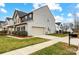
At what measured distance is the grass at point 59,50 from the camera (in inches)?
125

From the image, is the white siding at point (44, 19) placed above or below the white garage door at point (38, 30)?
above

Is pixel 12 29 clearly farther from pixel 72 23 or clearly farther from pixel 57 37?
pixel 72 23

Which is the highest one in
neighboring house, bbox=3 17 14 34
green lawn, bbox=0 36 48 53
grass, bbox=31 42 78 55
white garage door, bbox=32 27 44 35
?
neighboring house, bbox=3 17 14 34

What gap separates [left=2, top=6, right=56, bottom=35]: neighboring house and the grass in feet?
1.00

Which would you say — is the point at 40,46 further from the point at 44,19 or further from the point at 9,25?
the point at 9,25

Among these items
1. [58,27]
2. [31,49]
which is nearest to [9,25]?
[31,49]

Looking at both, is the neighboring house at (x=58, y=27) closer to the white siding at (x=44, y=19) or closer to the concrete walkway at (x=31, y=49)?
→ the white siding at (x=44, y=19)

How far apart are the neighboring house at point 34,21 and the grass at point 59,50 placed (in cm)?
31

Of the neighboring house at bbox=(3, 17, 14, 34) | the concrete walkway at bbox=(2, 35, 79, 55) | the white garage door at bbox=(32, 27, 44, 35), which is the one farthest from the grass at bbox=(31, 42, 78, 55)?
the neighboring house at bbox=(3, 17, 14, 34)

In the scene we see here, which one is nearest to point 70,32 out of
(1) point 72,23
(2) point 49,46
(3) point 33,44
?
(1) point 72,23

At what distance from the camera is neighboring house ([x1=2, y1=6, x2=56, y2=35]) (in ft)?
10.7

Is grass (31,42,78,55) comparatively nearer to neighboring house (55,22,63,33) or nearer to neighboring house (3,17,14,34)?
neighboring house (55,22,63,33)

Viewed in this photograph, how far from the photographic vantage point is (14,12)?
127 inches

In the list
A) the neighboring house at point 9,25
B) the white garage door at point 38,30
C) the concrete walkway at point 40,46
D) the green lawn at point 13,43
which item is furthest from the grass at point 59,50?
the neighboring house at point 9,25
